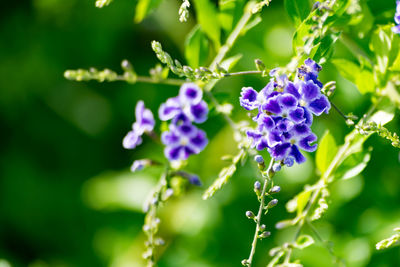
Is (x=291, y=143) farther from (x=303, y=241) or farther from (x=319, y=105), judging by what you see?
(x=303, y=241)

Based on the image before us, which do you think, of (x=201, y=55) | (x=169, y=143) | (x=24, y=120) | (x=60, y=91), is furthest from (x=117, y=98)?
(x=169, y=143)

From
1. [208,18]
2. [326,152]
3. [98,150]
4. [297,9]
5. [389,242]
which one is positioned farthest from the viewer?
[98,150]

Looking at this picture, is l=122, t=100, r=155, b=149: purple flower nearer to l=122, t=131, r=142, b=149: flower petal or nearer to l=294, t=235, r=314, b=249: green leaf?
l=122, t=131, r=142, b=149: flower petal

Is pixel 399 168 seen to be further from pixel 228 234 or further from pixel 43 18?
pixel 43 18

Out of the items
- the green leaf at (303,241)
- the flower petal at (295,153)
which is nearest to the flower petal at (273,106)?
the flower petal at (295,153)

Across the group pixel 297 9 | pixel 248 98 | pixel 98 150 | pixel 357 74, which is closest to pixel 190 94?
pixel 248 98

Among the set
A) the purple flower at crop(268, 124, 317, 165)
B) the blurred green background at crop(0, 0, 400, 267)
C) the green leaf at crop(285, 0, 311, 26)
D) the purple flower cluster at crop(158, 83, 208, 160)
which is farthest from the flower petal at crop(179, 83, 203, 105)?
the blurred green background at crop(0, 0, 400, 267)
